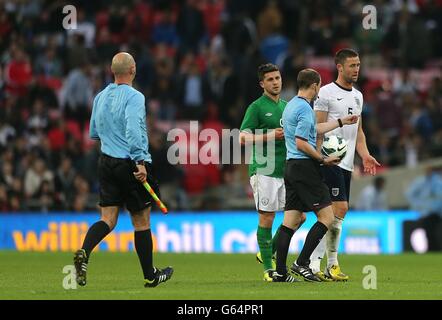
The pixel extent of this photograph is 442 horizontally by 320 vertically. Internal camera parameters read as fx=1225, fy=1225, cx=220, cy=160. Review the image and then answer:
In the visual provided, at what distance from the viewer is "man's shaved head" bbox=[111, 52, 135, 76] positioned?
12.0m

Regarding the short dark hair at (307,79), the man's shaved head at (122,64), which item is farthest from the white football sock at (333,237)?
the man's shaved head at (122,64)

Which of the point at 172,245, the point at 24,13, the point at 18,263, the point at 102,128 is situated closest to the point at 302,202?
the point at 102,128

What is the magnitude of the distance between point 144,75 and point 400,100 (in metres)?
5.52

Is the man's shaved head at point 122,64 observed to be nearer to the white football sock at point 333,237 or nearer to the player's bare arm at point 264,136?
the player's bare arm at point 264,136

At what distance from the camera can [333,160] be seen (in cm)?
1277

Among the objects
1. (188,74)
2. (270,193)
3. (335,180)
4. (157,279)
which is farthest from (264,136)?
(188,74)

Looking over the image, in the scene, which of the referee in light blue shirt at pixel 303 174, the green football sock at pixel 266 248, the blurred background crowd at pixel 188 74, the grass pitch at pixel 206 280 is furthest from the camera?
the blurred background crowd at pixel 188 74

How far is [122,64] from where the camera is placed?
39.5ft

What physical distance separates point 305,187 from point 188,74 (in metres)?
13.6

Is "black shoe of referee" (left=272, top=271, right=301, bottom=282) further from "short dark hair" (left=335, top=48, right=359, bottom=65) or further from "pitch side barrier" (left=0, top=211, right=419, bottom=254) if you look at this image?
"pitch side barrier" (left=0, top=211, right=419, bottom=254)

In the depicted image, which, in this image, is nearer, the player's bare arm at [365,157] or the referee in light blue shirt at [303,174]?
A: the referee in light blue shirt at [303,174]

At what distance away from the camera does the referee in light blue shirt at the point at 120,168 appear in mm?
11938

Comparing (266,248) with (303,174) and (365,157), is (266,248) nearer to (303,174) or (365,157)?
(303,174)
